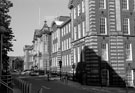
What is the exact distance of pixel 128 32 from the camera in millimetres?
39844

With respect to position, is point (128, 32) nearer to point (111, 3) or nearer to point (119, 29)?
point (119, 29)

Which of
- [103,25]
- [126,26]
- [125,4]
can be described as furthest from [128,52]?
[125,4]

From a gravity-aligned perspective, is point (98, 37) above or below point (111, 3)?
below

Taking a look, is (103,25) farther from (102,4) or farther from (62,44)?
(62,44)

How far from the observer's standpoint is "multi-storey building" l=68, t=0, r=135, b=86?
38.0 m

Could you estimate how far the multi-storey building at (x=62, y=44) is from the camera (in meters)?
61.2

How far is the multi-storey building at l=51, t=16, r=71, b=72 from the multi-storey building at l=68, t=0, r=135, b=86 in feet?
66.6

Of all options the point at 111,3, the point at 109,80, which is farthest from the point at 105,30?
the point at 109,80

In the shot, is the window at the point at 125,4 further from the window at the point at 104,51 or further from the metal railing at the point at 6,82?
the metal railing at the point at 6,82

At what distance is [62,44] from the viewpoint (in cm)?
6838

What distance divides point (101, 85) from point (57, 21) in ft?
140

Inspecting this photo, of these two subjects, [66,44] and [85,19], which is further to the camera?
[66,44]

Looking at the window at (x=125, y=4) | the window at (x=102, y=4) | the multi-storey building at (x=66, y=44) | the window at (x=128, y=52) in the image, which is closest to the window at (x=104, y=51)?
the window at (x=128, y=52)

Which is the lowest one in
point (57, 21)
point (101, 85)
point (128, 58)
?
point (101, 85)
